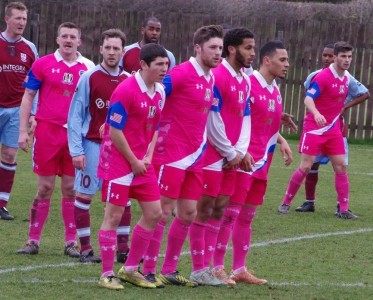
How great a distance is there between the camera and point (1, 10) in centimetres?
2284

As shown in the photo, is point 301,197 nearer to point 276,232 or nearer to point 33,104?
point 276,232

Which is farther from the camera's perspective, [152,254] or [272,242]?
[272,242]

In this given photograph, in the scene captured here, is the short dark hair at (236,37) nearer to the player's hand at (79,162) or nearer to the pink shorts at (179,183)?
the pink shorts at (179,183)

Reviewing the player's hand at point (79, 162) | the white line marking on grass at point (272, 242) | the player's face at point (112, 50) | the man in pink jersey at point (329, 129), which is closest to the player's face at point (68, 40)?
the player's face at point (112, 50)

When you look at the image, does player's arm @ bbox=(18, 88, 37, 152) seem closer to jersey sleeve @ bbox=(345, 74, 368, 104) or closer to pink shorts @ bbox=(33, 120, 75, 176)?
pink shorts @ bbox=(33, 120, 75, 176)

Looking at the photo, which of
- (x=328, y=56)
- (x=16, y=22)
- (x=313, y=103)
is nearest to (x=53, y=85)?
(x=16, y=22)

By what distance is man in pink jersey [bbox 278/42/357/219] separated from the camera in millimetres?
13141

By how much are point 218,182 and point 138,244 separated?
2.82 feet

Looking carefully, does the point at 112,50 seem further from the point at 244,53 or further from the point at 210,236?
the point at 210,236

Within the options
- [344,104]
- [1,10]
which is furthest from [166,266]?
[1,10]

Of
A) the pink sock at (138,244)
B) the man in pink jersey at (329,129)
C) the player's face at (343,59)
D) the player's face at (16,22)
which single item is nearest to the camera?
the pink sock at (138,244)

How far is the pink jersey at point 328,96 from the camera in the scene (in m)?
13.2

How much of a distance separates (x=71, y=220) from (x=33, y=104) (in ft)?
4.51

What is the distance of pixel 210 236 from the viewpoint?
28.6 feet
